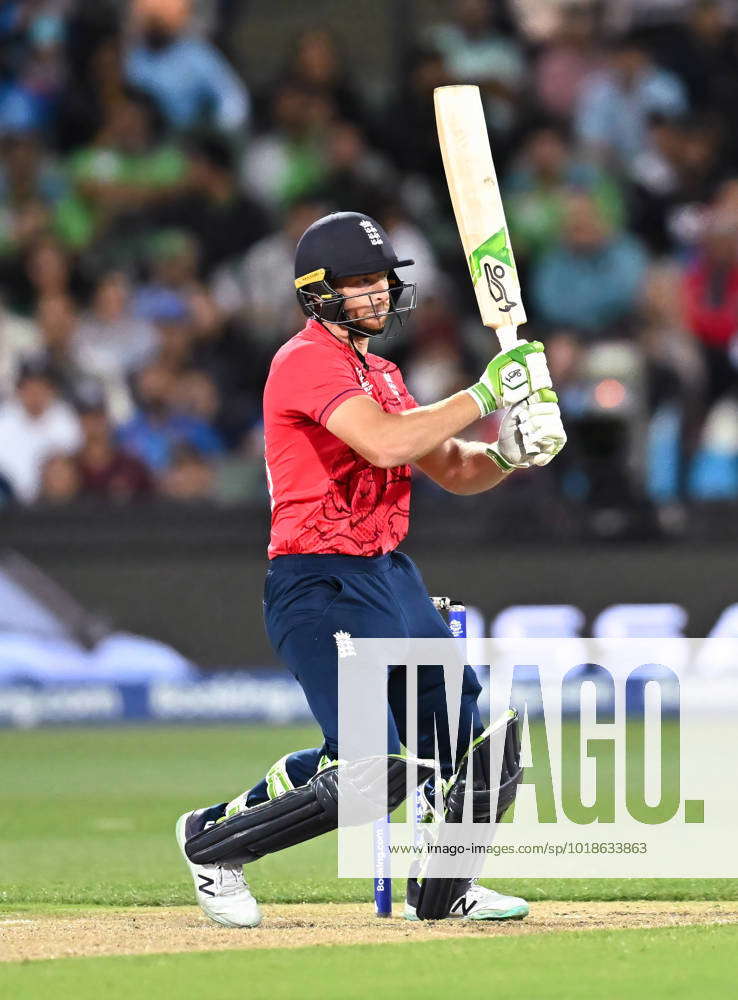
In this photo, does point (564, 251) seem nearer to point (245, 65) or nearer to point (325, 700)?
point (245, 65)

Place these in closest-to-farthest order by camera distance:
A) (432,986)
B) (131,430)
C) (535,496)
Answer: (432,986)
(535,496)
(131,430)

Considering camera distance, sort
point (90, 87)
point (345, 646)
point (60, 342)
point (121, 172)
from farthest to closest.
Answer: point (90, 87)
point (121, 172)
point (60, 342)
point (345, 646)

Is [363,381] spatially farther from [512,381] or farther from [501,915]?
[501,915]

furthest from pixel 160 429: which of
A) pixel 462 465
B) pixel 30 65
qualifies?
pixel 462 465

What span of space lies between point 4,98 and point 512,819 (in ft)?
27.3

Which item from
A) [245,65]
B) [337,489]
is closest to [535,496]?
[245,65]

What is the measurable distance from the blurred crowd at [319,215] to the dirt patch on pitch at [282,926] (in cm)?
563

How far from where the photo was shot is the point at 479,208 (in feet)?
18.3

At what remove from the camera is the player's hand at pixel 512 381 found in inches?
206

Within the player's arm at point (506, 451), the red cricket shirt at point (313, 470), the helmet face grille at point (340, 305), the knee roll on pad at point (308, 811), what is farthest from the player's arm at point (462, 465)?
the knee roll on pad at point (308, 811)

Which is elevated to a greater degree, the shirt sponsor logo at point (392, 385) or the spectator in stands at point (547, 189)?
the spectator in stands at point (547, 189)

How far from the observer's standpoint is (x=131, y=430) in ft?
39.5

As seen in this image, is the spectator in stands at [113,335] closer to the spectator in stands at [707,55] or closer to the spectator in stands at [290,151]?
the spectator in stands at [290,151]

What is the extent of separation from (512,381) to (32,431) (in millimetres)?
7173
